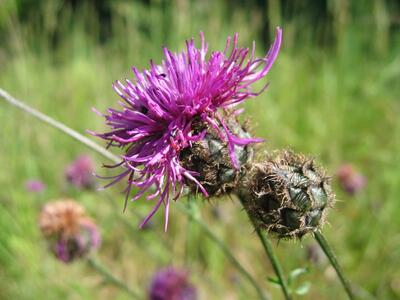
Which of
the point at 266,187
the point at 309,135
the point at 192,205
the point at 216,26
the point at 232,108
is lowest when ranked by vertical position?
the point at 309,135

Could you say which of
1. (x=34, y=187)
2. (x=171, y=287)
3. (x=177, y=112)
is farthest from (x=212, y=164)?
(x=34, y=187)

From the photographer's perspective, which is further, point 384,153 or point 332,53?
point 332,53

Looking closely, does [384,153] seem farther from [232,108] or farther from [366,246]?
[232,108]

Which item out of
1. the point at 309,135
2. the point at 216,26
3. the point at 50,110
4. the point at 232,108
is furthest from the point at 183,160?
the point at 50,110

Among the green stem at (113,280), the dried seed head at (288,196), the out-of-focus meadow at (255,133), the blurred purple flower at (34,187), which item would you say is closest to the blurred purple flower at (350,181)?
the out-of-focus meadow at (255,133)

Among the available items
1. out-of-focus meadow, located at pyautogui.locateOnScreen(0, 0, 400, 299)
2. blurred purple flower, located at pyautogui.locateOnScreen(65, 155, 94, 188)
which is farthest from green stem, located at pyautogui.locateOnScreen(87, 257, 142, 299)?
blurred purple flower, located at pyautogui.locateOnScreen(65, 155, 94, 188)

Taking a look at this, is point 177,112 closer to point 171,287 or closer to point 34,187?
point 171,287
